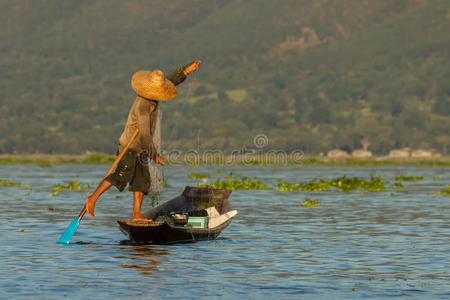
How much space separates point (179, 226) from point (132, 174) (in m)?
2.11

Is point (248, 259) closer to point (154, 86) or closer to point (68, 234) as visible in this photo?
point (154, 86)

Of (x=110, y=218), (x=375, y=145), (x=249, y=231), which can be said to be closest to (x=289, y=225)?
(x=249, y=231)

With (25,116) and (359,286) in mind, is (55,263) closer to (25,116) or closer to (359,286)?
(359,286)

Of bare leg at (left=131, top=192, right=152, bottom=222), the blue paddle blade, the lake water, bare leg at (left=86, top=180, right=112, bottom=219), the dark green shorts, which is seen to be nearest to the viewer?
the lake water

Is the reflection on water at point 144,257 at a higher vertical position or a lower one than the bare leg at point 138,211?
lower

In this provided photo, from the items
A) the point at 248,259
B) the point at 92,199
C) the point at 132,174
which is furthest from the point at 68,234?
the point at 248,259

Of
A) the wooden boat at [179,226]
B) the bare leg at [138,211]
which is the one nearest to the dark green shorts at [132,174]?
the bare leg at [138,211]

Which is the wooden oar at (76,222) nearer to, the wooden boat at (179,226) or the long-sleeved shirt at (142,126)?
the long-sleeved shirt at (142,126)

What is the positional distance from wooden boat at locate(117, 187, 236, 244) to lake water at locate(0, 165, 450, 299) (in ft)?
0.78

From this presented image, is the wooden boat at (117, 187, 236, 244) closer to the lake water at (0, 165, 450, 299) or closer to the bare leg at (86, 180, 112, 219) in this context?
the lake water at (0, 165, 450, 299)

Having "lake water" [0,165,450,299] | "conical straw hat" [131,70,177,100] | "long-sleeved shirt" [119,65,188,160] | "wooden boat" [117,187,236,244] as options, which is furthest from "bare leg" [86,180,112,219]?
"conical straw hat" [131,70,177,100]

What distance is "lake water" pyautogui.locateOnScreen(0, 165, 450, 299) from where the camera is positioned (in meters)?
12.4

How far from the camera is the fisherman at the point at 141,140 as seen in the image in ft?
54.7

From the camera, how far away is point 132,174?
16.8 m
